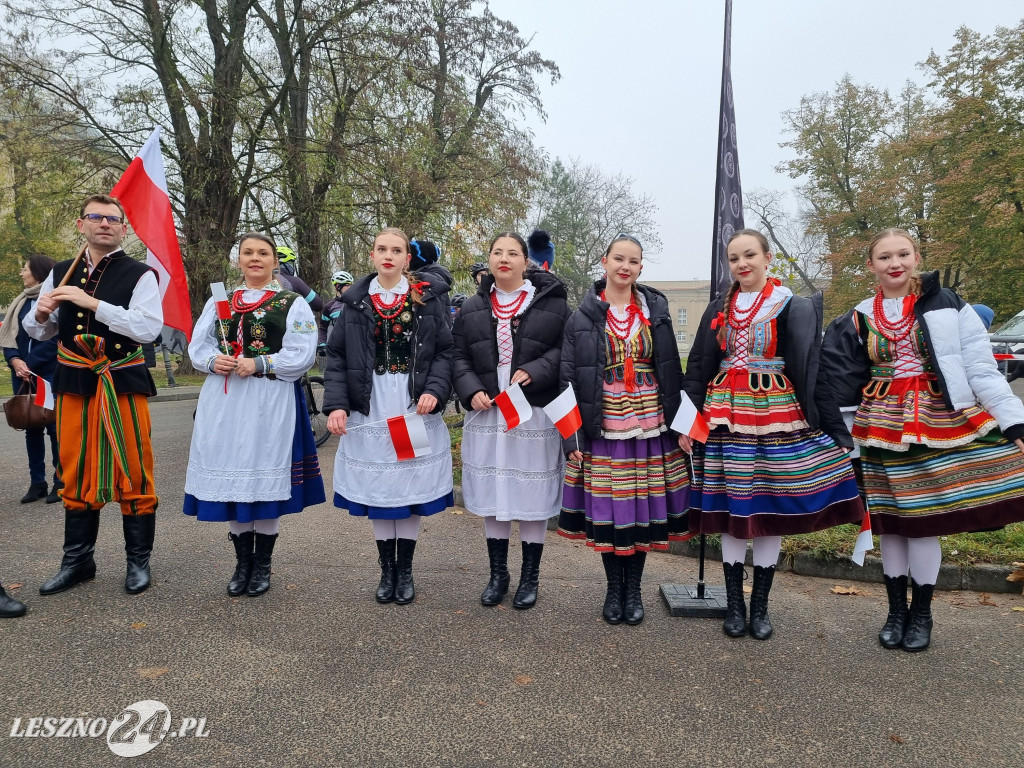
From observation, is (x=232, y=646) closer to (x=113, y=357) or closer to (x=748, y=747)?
(x=113, y=357)

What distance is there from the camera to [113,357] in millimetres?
3918

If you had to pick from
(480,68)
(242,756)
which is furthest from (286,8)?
(242,756)

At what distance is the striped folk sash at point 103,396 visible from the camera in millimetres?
3861

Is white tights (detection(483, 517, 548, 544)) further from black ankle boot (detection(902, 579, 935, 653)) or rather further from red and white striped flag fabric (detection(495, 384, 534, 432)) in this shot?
black ankle boot (detection(902, 579, 935, 653))

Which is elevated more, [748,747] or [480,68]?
[480,68]

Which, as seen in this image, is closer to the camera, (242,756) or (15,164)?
(242,756)

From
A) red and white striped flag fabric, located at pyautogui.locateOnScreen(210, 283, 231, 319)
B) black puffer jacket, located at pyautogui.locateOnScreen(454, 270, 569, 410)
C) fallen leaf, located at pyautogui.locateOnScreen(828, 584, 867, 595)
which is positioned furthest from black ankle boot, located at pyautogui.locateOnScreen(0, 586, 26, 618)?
fallen leaf, located at pyautogui.locateOnScreen(828, 584, 867, 595)

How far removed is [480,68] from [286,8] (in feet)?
21.1

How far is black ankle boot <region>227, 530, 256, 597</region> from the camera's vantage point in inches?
155

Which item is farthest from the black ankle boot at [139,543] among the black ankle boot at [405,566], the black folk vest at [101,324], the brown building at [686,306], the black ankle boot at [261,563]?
the brown building at [686,306]

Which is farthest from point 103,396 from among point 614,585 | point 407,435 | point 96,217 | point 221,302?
point 614,585

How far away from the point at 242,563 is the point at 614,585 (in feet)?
7.02

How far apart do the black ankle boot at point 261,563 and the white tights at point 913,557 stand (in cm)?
333

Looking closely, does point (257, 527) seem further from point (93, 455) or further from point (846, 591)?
point (846, 591)
